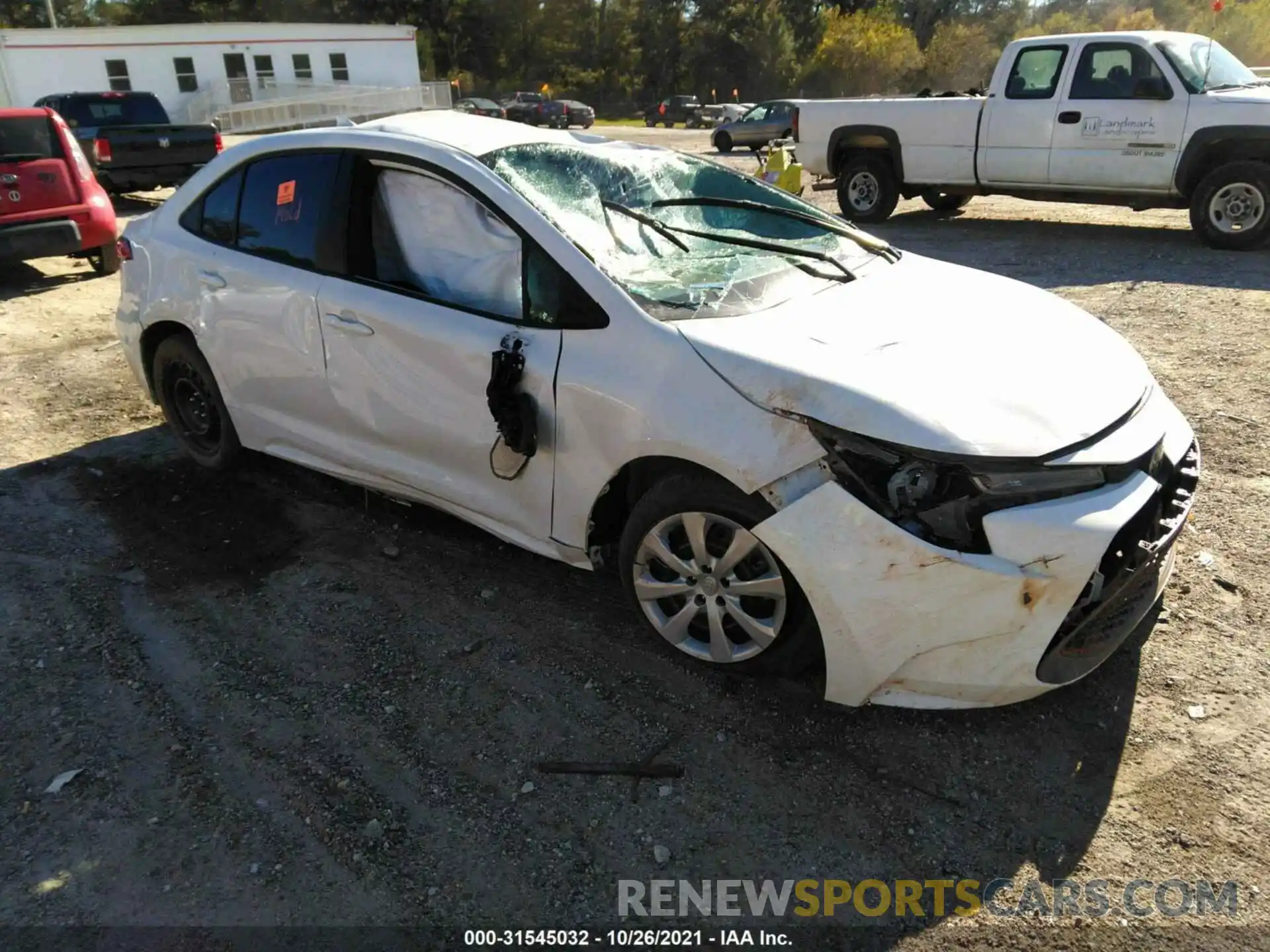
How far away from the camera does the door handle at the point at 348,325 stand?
372 centimetres

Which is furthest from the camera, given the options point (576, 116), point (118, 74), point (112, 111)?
point (576, 116)

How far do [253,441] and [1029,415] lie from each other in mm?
3461

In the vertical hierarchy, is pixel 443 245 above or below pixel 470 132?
below

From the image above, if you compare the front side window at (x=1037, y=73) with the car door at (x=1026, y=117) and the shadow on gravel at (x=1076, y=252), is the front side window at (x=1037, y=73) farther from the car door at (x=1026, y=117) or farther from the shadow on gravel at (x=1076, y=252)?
the shadow on gravel at (x=1076, y=252)

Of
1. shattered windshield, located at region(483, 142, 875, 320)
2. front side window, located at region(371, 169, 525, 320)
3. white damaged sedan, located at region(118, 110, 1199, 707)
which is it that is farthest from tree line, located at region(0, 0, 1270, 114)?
front side window, located at region(371, 169, 525, 320)

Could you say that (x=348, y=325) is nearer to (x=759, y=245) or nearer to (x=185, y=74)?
(x=759, y=245)

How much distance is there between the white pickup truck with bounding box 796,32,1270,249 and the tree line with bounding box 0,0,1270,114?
38.1 meters

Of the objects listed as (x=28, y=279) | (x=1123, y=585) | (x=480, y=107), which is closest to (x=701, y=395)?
(x=1123, y=585)

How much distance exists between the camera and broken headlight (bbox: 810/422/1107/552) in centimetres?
260

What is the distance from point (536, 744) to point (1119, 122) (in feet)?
30.9

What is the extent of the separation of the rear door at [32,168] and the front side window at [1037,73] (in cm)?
970

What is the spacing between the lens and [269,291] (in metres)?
4.09

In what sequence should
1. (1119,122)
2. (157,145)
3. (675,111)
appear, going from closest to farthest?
(1119,122) → (157,145) → (675,111)

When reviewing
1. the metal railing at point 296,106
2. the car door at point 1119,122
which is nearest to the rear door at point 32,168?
the car door at point 1119,122
